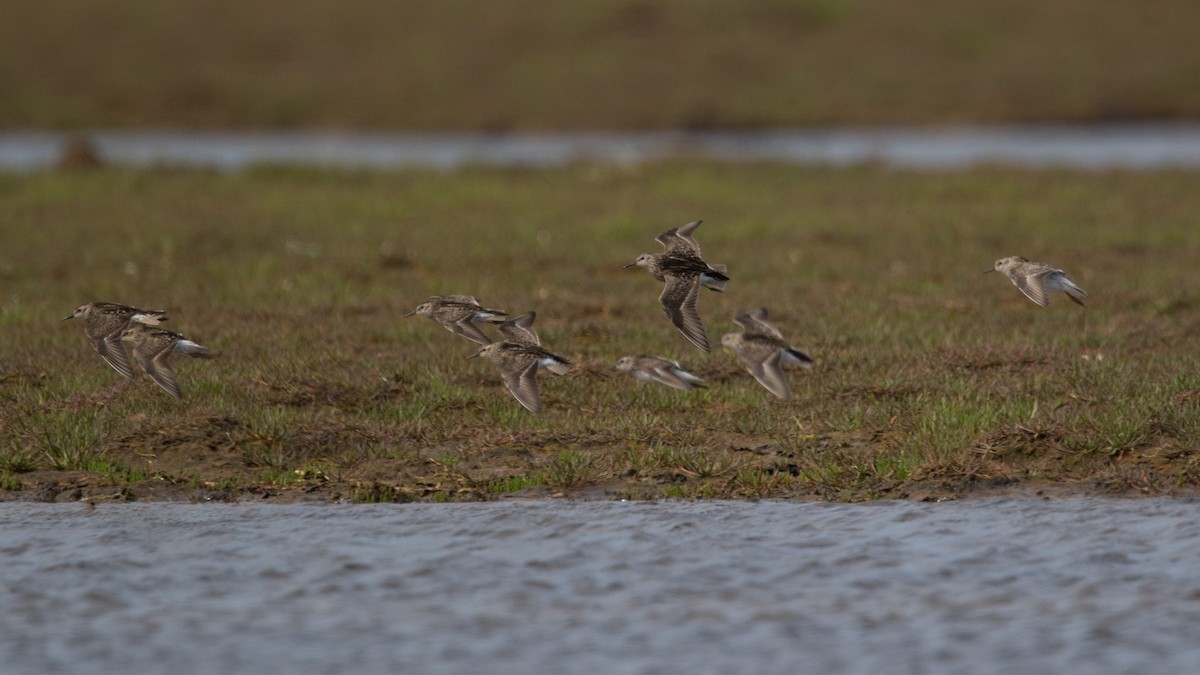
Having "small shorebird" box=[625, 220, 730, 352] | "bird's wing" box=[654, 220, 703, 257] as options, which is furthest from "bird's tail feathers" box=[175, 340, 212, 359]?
"bird's wing" box=[654, 220, 703, 257]

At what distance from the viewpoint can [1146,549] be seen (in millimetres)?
8711

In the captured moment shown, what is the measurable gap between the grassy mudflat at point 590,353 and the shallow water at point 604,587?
52 centimetres

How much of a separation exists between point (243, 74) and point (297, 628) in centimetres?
4773

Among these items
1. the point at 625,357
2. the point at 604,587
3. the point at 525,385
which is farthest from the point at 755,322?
the point at 604,587

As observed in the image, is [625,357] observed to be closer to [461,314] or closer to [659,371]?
[659,371]

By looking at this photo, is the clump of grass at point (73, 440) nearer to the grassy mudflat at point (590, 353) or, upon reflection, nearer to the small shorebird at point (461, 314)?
the grassy mudflat at point (590, 353)

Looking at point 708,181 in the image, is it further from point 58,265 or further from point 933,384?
point 933,384

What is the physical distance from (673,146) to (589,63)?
23214 mm

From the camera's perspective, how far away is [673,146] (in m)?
30.6

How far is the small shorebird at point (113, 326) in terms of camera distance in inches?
430

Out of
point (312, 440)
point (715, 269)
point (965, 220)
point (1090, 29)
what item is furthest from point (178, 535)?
point (1090, 29)

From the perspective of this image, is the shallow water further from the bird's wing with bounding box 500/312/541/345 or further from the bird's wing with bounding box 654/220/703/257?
the bird's wing with bounding box 654/220/703/257

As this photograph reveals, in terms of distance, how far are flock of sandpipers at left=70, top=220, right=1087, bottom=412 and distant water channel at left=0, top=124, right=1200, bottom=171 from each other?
15021mm

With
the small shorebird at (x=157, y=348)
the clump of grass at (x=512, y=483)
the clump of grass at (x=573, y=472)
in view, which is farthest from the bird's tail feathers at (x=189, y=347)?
the clump of grass at (x=573, y=472)
